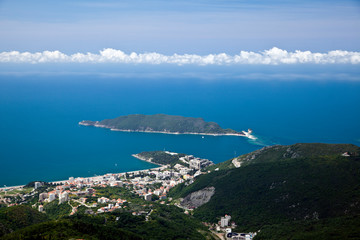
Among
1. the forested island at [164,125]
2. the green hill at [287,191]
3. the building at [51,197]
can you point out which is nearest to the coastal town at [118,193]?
the building at [51,197]

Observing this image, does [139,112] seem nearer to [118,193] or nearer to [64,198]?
[118,193]

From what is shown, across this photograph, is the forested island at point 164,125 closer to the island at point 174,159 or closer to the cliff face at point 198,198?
the island at point 174,159

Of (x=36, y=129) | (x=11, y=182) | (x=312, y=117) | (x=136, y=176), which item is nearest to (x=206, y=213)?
(x=136, y=176)

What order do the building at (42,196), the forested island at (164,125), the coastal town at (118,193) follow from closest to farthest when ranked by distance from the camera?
the coastal town at (118,193) < the building at (42,196) < the forested island at (164,125)

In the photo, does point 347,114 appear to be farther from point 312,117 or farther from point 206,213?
point 206,213

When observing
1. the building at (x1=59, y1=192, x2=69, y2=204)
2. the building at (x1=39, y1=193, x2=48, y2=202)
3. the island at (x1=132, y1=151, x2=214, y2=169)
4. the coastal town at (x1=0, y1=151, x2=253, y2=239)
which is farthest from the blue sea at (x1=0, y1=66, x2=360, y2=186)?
the building at (x1=59, y1=192, x2=69, y2=204)
